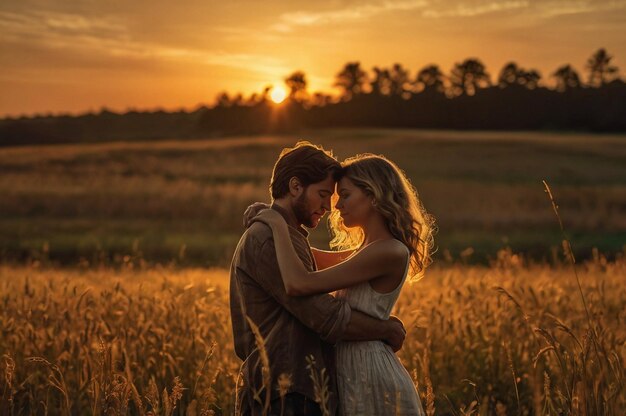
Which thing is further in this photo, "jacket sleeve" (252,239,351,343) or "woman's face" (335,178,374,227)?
"woman's face" (335,178,374,227)

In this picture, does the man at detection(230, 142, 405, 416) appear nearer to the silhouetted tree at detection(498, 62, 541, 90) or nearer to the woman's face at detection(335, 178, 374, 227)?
the woman's face at detection(335, 178, 374, 227)

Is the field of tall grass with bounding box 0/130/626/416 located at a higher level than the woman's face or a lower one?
lower

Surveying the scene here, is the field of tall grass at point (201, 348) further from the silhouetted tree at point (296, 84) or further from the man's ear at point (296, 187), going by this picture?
the silhouetted tree at point (296, 84)

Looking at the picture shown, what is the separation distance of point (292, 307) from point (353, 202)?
0.61 meters

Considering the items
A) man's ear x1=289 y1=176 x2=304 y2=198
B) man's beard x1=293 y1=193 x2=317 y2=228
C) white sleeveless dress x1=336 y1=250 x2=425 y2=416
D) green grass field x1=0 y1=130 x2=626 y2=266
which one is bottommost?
green grass field x1=0 y1=130 x2=626 y2=266

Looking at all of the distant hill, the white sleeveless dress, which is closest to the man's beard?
the white sleeveless dress

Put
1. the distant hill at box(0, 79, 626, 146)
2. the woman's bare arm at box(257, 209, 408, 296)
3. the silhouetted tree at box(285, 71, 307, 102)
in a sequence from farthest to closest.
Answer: the silhouetted tree at box(285, 71, 307, 102), the distant hill at box(0, 79, 626, 146), the woman's bare arm at box(257, 209, 408, 296)

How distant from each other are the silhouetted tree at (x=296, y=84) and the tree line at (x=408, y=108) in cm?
11

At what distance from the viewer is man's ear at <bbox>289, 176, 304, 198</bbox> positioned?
3730 millimetres

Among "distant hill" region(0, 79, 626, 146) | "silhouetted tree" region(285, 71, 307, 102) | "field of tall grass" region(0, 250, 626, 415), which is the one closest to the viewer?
"field of tall grass" region(0, 250, 626, 415)

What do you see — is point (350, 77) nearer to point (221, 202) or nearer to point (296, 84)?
point (296, 84)

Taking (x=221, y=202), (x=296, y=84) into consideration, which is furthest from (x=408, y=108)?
(x=221, y=202)

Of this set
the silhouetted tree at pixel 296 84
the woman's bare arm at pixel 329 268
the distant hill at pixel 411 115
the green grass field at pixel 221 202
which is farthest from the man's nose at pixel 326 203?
the silhouetted tree at pixel 296 84

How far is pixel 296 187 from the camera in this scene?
3.74 m
